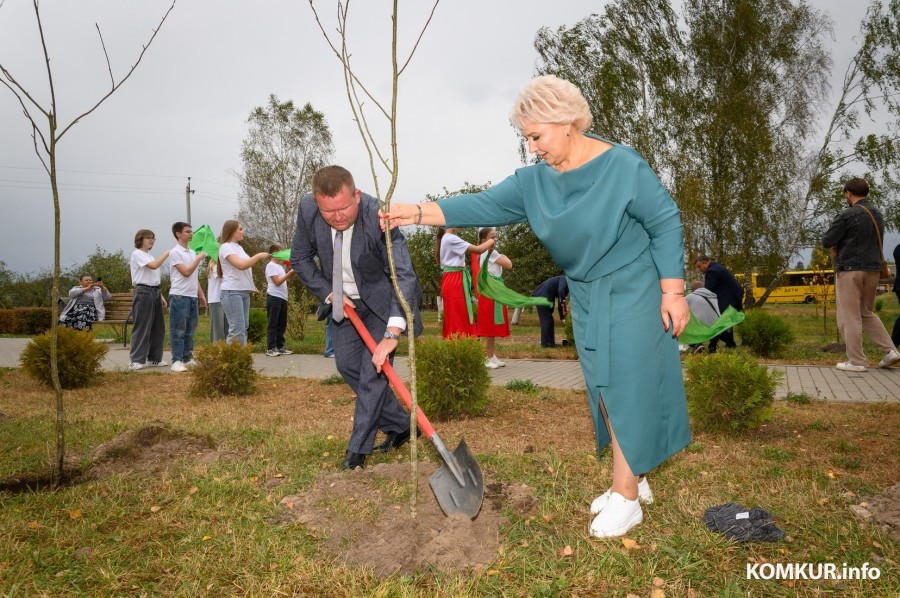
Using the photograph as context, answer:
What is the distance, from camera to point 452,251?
8.81 meters

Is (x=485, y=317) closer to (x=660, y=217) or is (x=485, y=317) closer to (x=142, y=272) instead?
(x=142, y=272)

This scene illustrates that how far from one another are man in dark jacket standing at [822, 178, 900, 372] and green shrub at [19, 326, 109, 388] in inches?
359

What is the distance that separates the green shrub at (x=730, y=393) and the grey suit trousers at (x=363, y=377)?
2.37m

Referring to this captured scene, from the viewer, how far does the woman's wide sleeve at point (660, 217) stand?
2.84 metres

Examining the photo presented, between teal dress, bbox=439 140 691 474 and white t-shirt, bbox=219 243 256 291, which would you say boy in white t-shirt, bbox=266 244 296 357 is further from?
teal dress, bbox=439 140 691 474

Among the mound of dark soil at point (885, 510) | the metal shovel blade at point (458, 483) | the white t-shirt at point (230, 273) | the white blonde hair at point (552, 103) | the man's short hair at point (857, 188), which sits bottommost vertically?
the mound of dark soil at point (885, 510)

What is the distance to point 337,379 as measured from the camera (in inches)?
326

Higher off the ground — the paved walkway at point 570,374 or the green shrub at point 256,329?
the green shrub at point 256,329

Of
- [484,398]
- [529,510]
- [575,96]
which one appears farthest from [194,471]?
[575,96]

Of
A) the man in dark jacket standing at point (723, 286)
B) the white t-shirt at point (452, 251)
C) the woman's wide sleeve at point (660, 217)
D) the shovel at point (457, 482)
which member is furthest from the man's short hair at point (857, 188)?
the shovel at point (457, 482)

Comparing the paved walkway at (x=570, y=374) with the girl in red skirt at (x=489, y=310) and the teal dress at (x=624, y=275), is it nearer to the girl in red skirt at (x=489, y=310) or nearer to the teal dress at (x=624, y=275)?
the girl in red skirt at (x=489, y=310)

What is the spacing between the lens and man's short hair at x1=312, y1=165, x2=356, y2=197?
3623 millimetres

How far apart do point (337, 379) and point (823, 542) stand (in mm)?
6189

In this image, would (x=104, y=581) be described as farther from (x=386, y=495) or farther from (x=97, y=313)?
(x=97, y=313)
